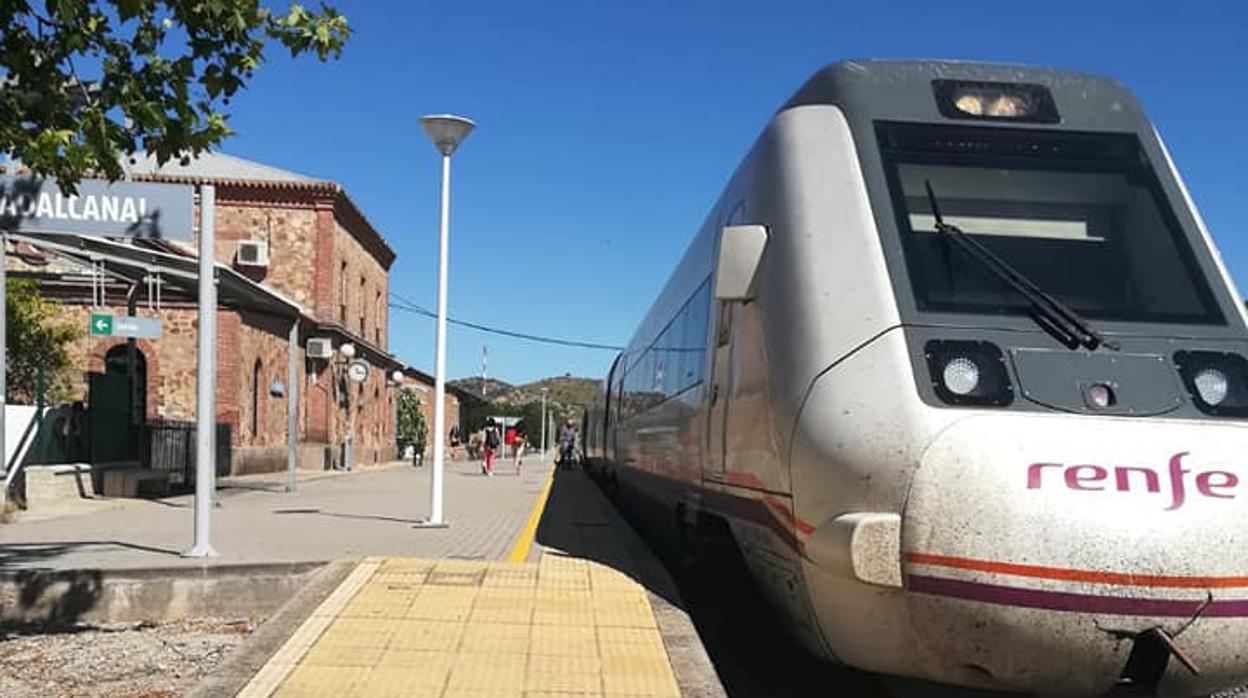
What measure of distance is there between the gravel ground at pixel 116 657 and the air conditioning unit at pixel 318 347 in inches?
1073

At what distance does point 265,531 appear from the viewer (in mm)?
11242

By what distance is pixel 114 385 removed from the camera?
1864 centimetres

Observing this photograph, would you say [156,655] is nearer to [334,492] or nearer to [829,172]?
[829,172]

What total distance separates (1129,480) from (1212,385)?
878 mm

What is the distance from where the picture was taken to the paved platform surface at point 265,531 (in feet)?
28.8

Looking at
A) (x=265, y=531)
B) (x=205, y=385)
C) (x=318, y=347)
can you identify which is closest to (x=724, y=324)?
(x=205, y=385)

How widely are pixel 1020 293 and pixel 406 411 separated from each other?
5265cm

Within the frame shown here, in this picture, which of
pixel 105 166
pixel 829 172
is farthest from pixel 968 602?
pixel 105 166

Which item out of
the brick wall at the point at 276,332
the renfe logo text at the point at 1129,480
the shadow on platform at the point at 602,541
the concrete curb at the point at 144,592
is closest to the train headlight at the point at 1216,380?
the renfe logo text at the point at 1129,480

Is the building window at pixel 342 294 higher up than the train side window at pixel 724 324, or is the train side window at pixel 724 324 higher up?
the building window at pixel 342 294

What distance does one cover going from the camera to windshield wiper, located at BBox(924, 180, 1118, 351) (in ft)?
15.8

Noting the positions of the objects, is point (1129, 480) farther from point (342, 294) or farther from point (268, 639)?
point (342, 294)

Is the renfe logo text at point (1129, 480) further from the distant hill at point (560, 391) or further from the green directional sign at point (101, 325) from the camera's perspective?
the distant hill at point (560, 391)

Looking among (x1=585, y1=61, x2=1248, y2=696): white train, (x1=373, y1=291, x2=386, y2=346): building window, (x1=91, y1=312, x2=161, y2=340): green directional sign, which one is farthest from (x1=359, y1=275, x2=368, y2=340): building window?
(x1=585, y1=61, x2=1248, y2=696): white train
